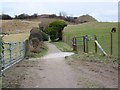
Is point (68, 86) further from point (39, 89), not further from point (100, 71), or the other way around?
point (100, 71)

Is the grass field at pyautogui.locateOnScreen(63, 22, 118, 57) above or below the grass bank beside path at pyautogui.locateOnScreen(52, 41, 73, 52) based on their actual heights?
above

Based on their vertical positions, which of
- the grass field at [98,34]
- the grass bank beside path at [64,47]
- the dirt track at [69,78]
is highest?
the dirt track at [69,78]

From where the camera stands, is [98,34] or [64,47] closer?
[64,47]

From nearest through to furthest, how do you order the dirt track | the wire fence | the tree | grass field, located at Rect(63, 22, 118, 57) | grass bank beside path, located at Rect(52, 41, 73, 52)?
the dirt track, the wire fence, grass field, located at Rect(63, 22, 118, 57), grass bank beside path, located at Rect(52, 41, 73, 52), the tree

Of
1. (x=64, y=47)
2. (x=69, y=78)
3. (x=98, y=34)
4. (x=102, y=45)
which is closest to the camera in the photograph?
(x=69, y=78)

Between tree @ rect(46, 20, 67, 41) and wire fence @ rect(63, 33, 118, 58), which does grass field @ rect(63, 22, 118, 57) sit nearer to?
wire fence @ rect(63, 33, 118, 58)

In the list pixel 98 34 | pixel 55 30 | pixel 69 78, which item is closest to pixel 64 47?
pixel 98 34

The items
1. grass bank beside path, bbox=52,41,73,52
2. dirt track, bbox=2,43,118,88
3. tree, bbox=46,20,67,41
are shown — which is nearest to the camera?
dirt track, bbox=2,43,118,88

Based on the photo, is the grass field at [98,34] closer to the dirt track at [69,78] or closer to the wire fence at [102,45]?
the wire fence at [102,45]

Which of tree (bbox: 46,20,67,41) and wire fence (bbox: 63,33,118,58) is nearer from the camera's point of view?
wire fence (bbox: 63,33,118,58)

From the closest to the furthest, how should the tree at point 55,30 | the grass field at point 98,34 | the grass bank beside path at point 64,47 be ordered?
the grass field at point 98,34 → the grass bank beside path at point 64,47 → the tree at point 55,30

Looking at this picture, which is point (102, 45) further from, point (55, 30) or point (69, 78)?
point (55, 30)

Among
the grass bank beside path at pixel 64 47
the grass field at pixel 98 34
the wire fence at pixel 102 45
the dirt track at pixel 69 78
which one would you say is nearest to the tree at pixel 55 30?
the grass field at pixel 98 34

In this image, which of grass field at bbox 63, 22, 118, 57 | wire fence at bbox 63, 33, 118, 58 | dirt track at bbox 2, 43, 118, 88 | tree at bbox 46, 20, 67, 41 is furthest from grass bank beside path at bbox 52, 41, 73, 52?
tree at bbox 46, 20, 67, 41
